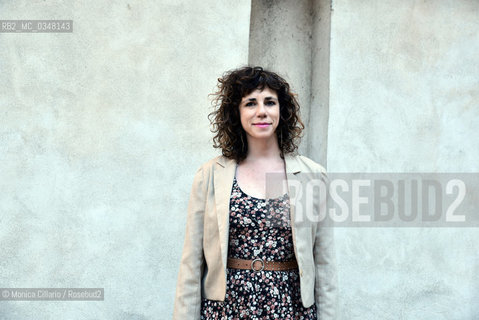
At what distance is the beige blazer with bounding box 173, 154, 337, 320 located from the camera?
89.1 inches

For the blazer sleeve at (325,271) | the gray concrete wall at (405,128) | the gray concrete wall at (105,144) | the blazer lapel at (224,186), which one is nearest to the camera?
the blazer lapel at (224,186)

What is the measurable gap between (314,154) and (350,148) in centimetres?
33

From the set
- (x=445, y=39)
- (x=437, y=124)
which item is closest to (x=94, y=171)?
(x=437, y=124)

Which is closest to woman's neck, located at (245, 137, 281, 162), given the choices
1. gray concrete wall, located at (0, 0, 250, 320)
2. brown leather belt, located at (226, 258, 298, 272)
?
brown leather belt, located at (226, 258, 298, 272)

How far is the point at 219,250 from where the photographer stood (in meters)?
2.28

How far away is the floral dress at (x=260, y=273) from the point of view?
7.36ft

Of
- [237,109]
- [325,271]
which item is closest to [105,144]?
[237,109]

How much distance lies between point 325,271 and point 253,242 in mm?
404

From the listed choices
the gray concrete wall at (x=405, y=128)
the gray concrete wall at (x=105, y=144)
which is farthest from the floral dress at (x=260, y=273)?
the gray concrete wall at (x=405, y=128)

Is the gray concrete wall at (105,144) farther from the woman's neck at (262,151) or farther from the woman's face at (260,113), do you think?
the woman's face at (260,113)

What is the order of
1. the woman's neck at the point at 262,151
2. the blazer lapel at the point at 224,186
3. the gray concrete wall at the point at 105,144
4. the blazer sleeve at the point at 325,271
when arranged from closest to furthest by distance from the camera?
the blazer lapel at the point at 224,186 < the blazer sleeve at the point at 325,271 < the woman's neck at the point at 262,151 < the gray concrete wall at the point at 105,144

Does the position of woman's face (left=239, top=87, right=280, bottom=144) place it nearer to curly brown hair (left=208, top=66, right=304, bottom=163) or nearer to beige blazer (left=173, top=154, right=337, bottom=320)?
curly brown hair (left=208, top=66, right=304, bottom=163)

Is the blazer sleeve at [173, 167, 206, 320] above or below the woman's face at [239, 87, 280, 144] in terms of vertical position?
below

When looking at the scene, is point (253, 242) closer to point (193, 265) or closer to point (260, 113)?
point (193, 265)
